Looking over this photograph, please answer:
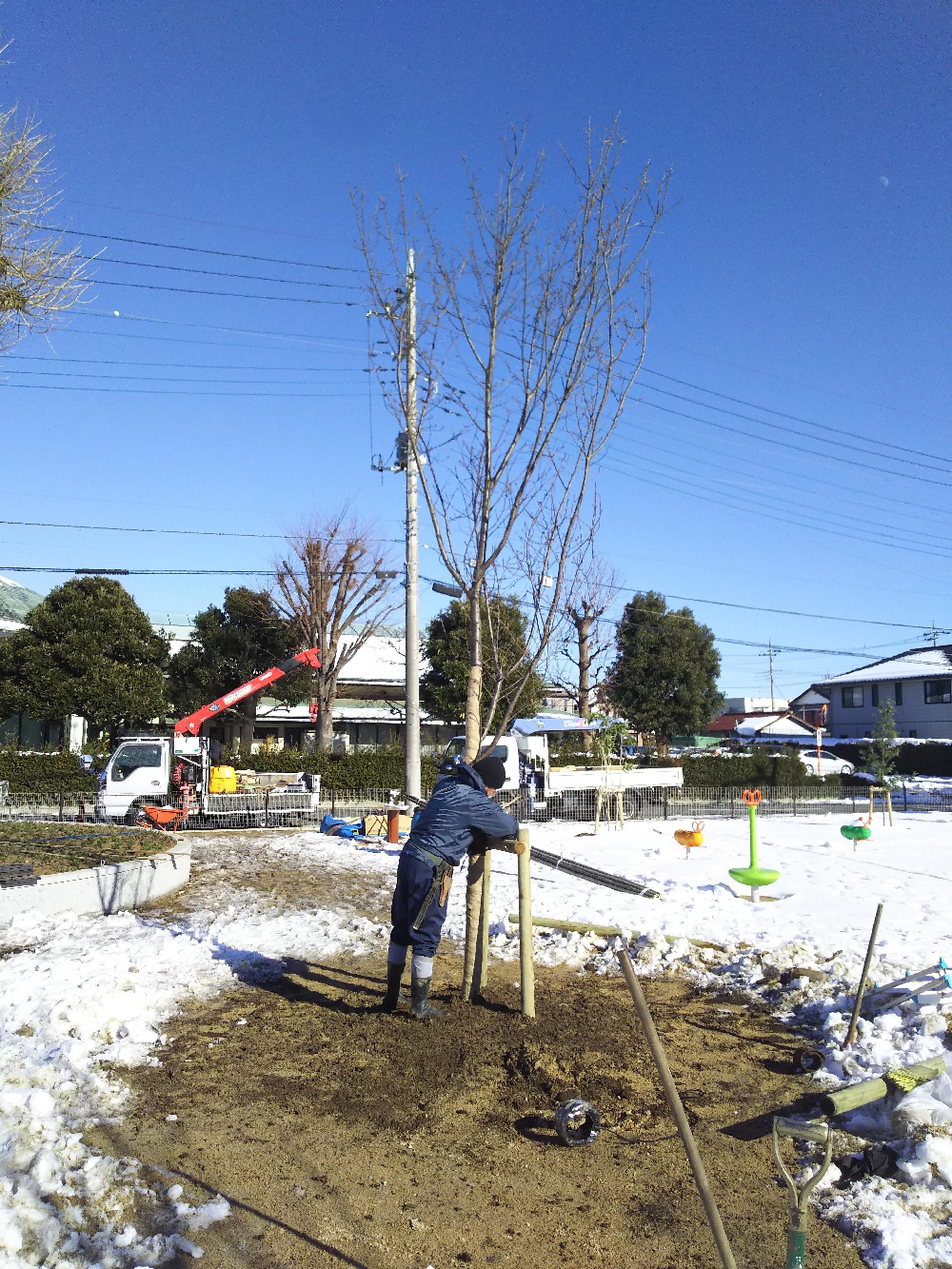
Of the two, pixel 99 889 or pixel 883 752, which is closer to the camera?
pixel 99 889

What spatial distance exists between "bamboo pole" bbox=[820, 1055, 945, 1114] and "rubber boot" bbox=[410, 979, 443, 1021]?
2.48m

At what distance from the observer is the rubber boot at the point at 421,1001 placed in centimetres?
582

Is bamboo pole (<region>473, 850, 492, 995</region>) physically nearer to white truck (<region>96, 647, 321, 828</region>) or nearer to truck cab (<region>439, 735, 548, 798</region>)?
truck cab (<region>439, 735, 548, 798</region>)

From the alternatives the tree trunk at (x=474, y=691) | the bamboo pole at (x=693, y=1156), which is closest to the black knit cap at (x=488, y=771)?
the tree trunk at (x=474, y=691)

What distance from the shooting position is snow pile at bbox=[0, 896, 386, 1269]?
11.1ft

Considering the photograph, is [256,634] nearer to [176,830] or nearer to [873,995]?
[176,830]

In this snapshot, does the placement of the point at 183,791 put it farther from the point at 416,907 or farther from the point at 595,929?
the point at 416,907

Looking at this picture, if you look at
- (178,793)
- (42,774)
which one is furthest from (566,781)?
(42,774)

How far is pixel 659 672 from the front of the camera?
41.4 meters

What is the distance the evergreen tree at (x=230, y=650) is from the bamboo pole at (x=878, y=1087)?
30216mm

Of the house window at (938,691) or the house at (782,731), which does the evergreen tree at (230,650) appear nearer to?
the house at (782,731)

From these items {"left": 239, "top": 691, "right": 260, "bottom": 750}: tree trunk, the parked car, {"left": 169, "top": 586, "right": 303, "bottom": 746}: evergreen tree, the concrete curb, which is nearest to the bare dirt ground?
the concrete curb

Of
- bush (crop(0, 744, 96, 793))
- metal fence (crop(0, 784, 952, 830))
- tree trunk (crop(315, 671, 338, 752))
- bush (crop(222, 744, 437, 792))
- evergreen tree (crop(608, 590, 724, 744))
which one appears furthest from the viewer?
evergreen tree (crop(608, 590, 724, 744))

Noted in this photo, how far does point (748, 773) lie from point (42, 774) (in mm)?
21086
